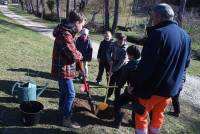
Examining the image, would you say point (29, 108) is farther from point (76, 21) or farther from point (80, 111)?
point (76, 21)

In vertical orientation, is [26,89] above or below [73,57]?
below

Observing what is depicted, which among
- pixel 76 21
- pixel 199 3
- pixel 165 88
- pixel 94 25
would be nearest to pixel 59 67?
pixel 76 21

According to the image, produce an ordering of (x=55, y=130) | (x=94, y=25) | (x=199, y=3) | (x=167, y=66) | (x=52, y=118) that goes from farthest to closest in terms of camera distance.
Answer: (x=199, y=3) < (x=94, y=25) < (x=52, y=118) < (x=55, y=130) < (x=167, y=66)

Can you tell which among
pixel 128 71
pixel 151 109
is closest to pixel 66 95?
pixel 128 71

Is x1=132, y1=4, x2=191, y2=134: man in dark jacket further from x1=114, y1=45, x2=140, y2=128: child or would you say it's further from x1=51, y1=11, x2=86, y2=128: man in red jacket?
x1=114, y1=45, x2=140, y2=128: child

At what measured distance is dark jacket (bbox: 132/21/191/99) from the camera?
4.78 meters

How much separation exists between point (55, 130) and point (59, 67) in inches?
41.4

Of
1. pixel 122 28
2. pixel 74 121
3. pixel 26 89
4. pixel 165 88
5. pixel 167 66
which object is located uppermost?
pixel 167 66

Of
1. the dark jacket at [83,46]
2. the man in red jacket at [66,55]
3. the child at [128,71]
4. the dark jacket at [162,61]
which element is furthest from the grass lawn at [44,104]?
the dark jacket at [162,61]

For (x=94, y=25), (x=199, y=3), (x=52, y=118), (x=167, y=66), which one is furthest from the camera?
Result: (x=199, y=3)

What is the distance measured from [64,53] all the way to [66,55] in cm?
4

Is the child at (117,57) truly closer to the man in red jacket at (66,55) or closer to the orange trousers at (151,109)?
the man in red jacket at (66,55)

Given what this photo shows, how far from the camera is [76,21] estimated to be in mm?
5688

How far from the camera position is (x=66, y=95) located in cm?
607
